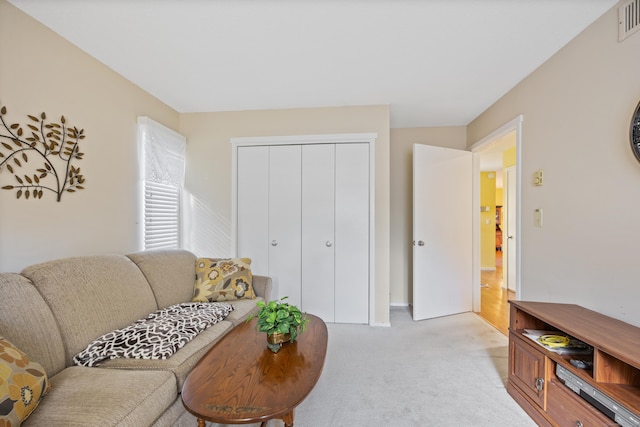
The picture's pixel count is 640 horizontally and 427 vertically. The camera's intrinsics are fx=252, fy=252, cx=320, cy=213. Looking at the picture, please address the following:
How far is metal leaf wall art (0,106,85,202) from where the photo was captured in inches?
59.5

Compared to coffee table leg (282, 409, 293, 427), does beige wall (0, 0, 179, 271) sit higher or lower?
higher

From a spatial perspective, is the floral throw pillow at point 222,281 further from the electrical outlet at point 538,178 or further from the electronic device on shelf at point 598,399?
the electrical outlet at point 538,178

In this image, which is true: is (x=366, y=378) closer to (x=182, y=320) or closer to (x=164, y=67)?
(x=182, y=320)

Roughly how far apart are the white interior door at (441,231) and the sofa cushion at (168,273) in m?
2.44

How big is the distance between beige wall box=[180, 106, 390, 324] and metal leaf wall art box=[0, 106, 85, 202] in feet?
4.09

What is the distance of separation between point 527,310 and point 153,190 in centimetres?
335

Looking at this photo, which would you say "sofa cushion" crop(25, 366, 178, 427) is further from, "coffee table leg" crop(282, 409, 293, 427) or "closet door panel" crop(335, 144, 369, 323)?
"closet door panel" crop(335, 144, 369, 323)

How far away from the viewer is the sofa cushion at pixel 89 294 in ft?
4.38

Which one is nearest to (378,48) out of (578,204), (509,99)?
(509,99)

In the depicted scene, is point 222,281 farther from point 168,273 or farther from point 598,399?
point 598,399

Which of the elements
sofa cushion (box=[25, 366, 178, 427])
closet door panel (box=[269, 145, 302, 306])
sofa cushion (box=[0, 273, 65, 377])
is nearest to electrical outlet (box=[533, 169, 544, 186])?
closet door panel (box=[269, 145, 302, 306])

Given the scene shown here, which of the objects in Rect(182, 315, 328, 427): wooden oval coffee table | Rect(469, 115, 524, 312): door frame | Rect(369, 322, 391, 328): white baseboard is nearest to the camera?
Rect(182, 315, 328, 427): wooden oval coffee table

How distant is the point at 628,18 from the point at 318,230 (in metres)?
2.66

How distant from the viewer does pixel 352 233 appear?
290cm
